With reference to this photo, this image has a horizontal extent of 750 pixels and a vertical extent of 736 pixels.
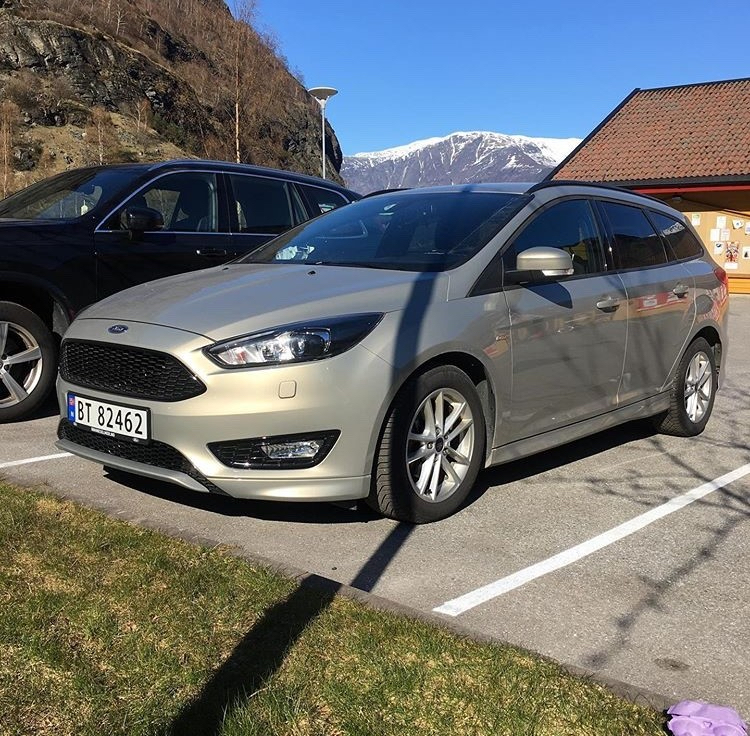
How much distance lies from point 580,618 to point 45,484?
2.76 meters

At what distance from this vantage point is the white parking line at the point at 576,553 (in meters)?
3.11

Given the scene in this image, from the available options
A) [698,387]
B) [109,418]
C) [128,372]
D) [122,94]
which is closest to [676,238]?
[698,387]

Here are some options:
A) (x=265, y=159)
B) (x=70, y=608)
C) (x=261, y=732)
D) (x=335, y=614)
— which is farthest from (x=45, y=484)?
(x=265, y=159)

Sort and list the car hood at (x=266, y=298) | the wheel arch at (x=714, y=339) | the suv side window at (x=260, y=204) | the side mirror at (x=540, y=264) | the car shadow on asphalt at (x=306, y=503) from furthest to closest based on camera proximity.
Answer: the suv side window at (x=260, y=204) < the wheel arch at (x=714, y=339) < the side mirror at (x=540, y=264) < the car shadow on asphalt at (x=306, y=503) < the car hood at (x=266, y=298)

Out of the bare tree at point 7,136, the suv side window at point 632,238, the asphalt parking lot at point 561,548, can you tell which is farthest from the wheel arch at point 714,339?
the bare tree at point 7,136

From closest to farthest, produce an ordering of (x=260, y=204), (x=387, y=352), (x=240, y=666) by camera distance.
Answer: (x=240, y=666) < (x=387, y=352) < (x=260, y=204)

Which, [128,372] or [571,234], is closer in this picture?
[128,372]

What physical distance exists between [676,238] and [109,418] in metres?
4.11

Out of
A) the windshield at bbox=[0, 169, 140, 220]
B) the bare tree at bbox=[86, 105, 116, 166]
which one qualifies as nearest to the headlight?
the windshield at bbox=[0, 169, 140, 220]

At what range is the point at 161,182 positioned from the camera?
20.5 feet

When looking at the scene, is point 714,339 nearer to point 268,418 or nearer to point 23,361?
point 268,418

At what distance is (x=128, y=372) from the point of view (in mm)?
3689

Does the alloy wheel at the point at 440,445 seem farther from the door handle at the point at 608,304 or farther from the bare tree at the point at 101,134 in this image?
the bare tree at the point at 101,134

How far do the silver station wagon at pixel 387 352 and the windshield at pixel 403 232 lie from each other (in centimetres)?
2
